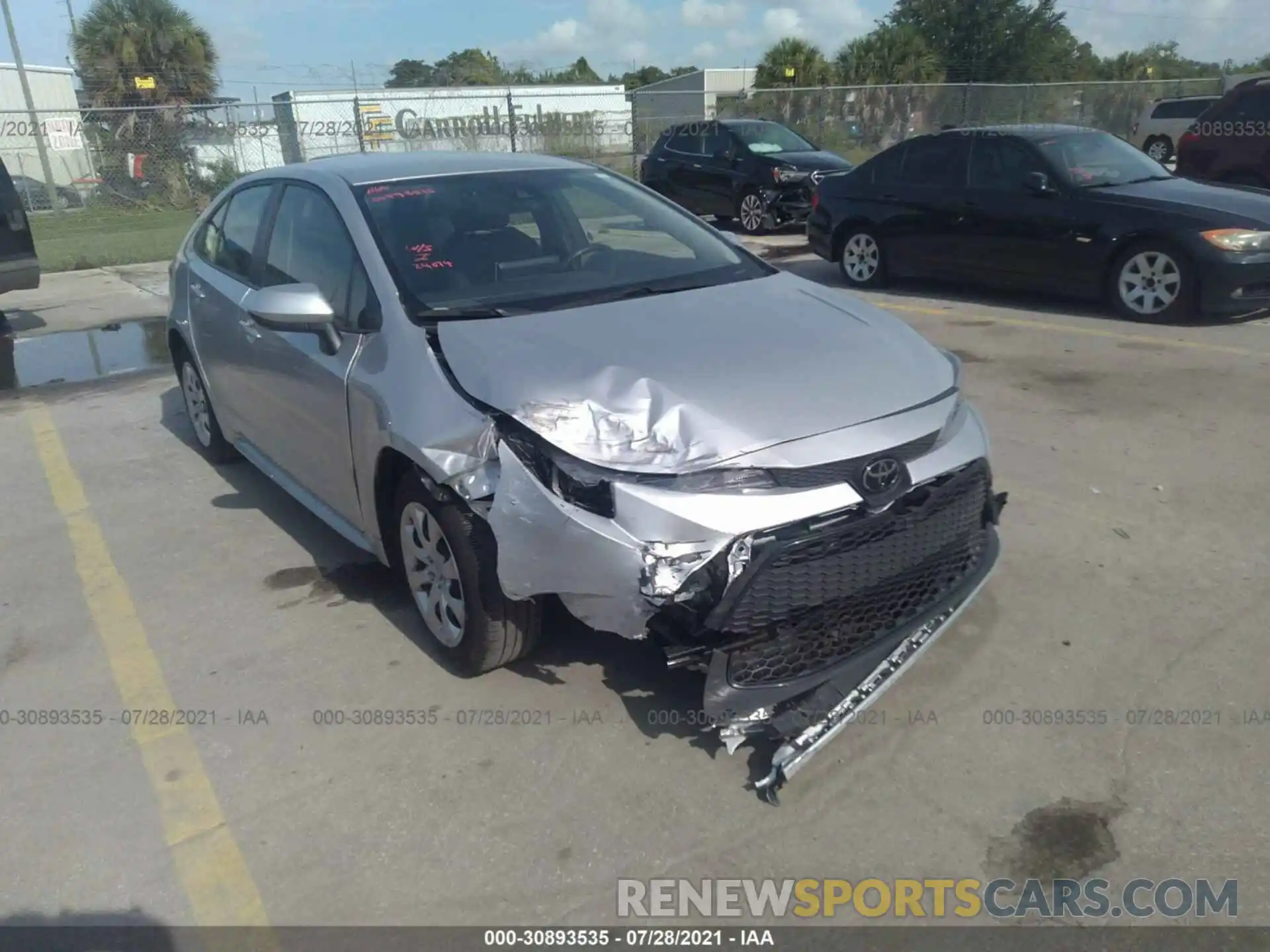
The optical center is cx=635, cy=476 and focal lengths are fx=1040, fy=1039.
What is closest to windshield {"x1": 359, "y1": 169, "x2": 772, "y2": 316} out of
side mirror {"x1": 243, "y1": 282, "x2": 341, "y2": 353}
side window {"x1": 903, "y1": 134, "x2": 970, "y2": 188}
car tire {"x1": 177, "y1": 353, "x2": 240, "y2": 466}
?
side mirror {"x1": 243, "y1": 282, "x2": 341, "y2": 353}

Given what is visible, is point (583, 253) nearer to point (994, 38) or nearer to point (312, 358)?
point (312, 358)

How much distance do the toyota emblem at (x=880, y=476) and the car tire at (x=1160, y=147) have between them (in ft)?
80.5

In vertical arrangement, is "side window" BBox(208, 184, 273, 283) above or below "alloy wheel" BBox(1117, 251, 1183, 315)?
above

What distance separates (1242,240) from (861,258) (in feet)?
11.7

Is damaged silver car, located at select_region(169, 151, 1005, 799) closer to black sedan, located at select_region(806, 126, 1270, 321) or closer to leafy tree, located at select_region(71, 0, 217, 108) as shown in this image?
black sedan, located at select_region(806, 126, 1270, 321)

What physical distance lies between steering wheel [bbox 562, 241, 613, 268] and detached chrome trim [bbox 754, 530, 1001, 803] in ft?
6.46

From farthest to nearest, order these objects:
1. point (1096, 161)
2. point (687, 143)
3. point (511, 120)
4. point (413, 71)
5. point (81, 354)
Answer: point (413, 71), point (511, 120), point (687, 143), point (81, 354), point (1096, 161)

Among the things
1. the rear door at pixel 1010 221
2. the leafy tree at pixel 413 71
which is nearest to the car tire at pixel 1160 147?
the rear door at pixel 1010 221

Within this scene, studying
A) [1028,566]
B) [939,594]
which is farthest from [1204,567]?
[939,594]

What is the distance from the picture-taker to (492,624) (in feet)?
10.9

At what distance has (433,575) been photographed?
3.61 m

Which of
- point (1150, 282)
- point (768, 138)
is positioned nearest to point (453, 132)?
point (768, 138)

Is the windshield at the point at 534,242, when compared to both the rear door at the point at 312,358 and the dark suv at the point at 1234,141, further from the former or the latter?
the dark suv at the point at 1234,141

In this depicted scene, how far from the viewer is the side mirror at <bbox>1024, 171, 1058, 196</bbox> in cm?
873
